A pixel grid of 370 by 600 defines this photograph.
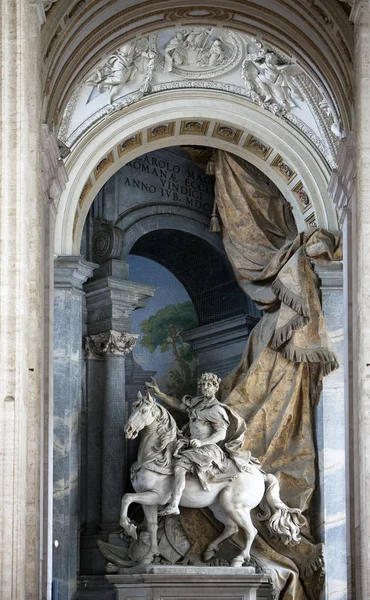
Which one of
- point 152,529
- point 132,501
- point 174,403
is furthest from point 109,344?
point 152,529

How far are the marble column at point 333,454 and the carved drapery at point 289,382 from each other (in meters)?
0.14

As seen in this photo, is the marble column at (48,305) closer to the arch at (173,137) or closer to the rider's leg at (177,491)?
the rider's leg at (177,491)

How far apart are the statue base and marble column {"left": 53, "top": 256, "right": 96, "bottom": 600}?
3.76 feet

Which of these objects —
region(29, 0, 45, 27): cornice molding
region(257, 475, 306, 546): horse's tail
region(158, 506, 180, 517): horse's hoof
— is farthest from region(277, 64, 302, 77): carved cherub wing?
region(158, 506, 180, 517): horse's hoof

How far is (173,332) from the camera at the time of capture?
2067cm

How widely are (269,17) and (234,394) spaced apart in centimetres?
497

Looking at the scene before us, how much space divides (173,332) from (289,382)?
281cm

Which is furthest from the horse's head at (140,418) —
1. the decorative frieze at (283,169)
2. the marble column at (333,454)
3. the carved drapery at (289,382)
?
the decorative frieze at (283,169)

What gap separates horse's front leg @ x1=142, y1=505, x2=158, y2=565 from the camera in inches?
667

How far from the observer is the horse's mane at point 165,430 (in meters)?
17.2

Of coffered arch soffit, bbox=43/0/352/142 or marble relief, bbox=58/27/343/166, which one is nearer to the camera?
coffered arch soffit, bbox=43/0/352/142

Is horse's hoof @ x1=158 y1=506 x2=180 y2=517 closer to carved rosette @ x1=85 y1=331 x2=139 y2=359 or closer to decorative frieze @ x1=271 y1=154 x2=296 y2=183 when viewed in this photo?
carved rosette @ x1=85 y1=331 x2=139 y2=359

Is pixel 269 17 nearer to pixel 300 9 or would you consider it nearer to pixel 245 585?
pixel 300 9

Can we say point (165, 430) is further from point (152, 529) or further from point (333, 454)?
point (333, 454)
